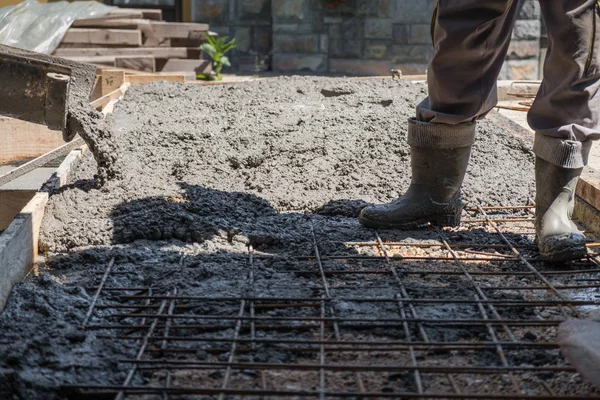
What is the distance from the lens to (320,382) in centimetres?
170

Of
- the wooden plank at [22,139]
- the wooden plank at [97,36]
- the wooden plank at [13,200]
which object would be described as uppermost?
the wooden plank at [97,36]

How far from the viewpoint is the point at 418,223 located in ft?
9.84

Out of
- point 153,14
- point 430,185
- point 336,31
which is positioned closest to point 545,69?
point 430,185

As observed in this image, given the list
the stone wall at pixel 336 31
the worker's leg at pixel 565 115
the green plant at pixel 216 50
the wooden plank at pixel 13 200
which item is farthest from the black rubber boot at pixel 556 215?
the stone wall at pixel 336 31

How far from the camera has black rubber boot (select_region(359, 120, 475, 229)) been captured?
2938 millimetres

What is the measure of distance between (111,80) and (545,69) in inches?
170

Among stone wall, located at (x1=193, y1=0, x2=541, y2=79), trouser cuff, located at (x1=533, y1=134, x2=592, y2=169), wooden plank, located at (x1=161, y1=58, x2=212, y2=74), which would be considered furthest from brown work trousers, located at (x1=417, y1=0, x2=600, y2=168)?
stone wall, located at (x1=193, y1=0, x2=541, y2=79)

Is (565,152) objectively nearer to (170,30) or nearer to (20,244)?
(20,244)

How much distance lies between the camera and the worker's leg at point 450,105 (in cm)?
271

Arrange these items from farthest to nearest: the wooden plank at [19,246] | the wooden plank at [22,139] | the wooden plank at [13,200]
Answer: the wooden plank at [22,139] < the wooden plank at [13,200] < the wooden plank at [19,246]

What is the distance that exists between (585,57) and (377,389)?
57.3 inches

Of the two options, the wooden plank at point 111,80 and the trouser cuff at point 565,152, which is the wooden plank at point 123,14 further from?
the trouser cuff at point 565,152

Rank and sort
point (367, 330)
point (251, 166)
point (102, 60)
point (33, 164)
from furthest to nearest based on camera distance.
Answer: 1. point (102, 60)
2. point (33, 164)
3. point (251, 166)
4. point (367, 330)

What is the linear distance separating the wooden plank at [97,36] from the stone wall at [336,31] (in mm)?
2007
